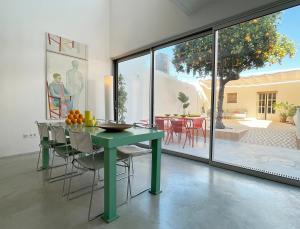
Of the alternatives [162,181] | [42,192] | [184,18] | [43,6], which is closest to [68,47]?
[43,6]

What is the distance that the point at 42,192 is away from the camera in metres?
2.44

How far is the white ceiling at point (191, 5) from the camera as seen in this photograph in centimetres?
331

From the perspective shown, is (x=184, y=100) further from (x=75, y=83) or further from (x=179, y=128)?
(x=75, y=83)

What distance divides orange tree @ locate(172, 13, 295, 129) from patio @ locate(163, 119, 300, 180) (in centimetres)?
43

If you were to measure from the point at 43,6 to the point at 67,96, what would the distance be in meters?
1.96

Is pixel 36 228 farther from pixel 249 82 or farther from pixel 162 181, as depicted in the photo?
pixel 249 82

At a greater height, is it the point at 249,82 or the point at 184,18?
the point at 184,18

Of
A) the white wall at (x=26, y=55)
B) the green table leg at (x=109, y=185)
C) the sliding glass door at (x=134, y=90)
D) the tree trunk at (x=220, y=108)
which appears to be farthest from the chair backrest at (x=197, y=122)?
the white wall at (x=26, y=55)

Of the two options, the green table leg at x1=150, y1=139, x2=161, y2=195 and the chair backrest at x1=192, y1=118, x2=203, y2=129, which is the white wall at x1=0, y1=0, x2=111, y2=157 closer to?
the green table leg at x1=150, y1=139, x2=161, y2=195

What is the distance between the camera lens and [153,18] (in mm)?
4281

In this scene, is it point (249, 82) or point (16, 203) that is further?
point (249, 82)

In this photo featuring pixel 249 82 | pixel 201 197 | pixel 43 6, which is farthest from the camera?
pixel 43 6

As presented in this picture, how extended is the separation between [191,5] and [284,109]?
7.35 feet

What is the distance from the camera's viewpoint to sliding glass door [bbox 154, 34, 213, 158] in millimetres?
3809
